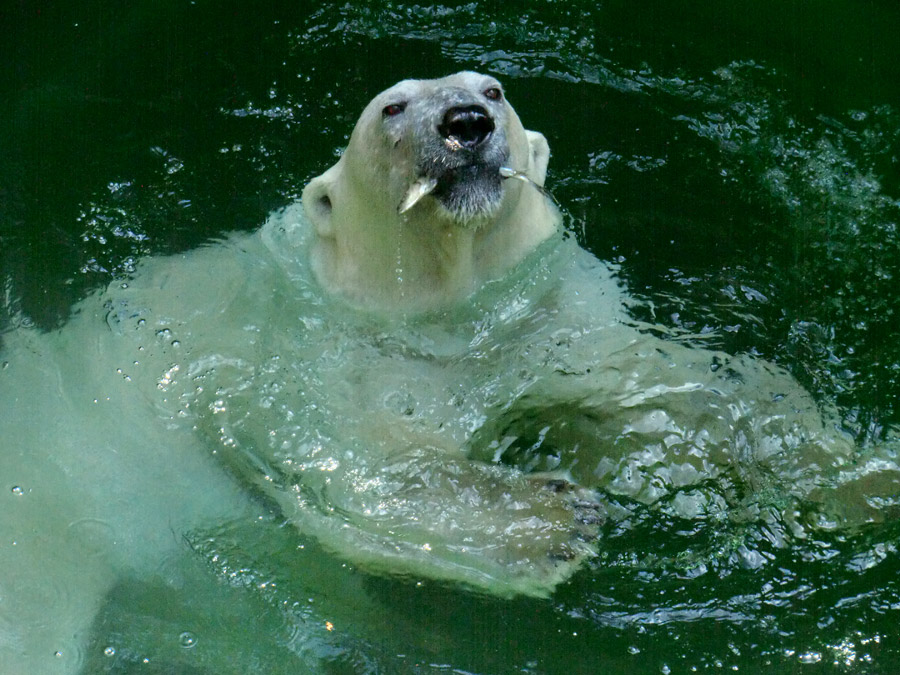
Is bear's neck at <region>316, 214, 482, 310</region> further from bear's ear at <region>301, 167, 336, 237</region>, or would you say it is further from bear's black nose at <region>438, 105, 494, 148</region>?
bear's black nose at <region>438, 105, 494, 148</region>

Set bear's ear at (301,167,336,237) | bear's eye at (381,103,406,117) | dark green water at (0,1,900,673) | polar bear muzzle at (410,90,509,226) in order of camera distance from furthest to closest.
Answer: bear's ear at (301,167,336,237) < bear's eye at (381,103,406,117) < polar bear muzzle at (410,90,509,226) < dark green water at (0,1,900,673)

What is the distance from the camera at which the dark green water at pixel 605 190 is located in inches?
135

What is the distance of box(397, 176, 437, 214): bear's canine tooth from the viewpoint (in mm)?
3543

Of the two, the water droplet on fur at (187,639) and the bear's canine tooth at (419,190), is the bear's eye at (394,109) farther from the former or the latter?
the water droplet on fur at (187,639)

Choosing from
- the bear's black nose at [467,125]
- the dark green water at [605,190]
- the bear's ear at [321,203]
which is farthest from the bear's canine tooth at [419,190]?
the dark green water at [605,190]

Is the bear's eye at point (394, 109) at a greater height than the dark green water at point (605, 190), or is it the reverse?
the bear's eye at point (394, 109)

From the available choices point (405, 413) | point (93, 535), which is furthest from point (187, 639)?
point (405, 413)

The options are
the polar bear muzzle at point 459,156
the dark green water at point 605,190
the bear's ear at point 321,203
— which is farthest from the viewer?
the bear's ear at point 321,203

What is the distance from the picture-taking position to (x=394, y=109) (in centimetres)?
377

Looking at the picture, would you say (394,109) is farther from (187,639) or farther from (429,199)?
(187,639)

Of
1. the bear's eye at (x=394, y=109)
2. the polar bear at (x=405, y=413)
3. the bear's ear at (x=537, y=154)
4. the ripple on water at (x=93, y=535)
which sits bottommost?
the ripple on water at (x=93, y=535)

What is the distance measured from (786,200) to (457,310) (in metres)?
2.06

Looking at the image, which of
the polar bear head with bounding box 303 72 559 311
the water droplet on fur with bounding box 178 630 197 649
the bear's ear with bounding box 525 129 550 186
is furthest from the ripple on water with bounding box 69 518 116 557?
the bear's ear with bounding box 525 129 550 186

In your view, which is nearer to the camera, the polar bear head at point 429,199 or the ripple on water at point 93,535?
the polar bear head at point 429,199
